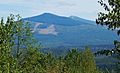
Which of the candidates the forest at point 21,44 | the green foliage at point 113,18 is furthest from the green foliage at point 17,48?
the green foliage at point 113,18

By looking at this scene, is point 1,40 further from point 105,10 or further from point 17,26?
point 105,10

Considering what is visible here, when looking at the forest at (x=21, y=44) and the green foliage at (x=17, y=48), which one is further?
the green foliage at (x=17, y=48)

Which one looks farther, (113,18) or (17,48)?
(17,48)

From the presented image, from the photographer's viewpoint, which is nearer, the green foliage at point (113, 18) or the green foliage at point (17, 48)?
the green foliage at point (113, 18)

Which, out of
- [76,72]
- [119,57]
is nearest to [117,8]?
[119,57]

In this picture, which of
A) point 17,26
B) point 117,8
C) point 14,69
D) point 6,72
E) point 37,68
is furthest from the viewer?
point 37,68

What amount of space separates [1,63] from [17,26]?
622cm

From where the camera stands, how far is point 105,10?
21641 mm

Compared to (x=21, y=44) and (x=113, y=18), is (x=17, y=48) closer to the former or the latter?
(x=21, y=44)

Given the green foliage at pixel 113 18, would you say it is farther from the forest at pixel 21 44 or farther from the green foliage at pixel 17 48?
the green foliage at pixel 17 48

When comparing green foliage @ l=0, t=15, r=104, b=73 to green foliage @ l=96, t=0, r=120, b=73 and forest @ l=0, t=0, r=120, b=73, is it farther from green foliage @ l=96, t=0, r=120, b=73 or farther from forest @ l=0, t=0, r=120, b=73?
green foliage @ l=96, t=0, r=120, b=73

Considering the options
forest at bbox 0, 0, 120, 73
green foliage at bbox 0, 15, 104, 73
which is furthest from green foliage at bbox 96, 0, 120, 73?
green foliage at bbox 0, 15, 104, 73

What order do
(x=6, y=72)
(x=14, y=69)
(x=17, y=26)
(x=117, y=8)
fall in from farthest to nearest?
(x=17, y=26) → (x=14, y=69) → (x=6, y=72) → (x=117, y=8)

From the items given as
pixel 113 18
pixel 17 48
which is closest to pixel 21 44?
pixel 17 48
